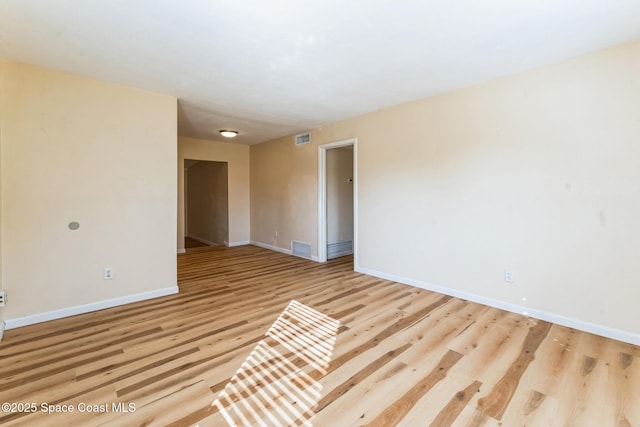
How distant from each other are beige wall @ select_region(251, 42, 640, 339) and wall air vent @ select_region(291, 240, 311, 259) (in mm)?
1512

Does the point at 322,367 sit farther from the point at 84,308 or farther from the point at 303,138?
the point at 303,138

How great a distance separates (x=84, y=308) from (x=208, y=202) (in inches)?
192

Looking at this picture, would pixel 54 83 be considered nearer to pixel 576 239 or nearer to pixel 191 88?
pixel 191 88

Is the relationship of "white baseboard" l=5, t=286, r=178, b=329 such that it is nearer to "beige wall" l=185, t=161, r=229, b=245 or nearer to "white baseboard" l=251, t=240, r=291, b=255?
"white baseboard" l=251, t=240, r=291, b=255

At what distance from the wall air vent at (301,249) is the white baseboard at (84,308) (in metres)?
2.52

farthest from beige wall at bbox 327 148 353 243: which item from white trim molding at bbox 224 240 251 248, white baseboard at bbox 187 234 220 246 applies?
white baseboard at bbox 187 234 220 246

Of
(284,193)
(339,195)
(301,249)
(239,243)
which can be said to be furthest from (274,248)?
(339,195)

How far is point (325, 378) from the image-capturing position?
1861 millimetres

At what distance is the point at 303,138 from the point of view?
A: 538cm

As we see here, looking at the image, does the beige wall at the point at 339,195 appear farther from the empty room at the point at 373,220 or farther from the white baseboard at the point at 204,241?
the white baseboard at the point at 204,241

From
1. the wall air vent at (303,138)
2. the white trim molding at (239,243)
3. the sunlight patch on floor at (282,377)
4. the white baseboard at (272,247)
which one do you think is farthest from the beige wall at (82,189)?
the white trim molding at (239,243)

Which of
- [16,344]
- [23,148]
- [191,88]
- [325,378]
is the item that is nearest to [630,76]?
[325,378]

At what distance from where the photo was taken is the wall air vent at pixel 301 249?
5.45 meters

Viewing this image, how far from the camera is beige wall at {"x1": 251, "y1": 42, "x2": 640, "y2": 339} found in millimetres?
Result: 2334
